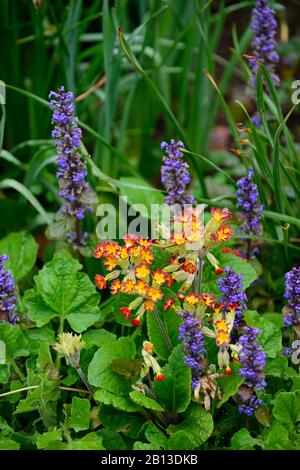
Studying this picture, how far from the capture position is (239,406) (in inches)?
67.0

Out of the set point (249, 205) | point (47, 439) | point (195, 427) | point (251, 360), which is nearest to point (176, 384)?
point (195, 427)

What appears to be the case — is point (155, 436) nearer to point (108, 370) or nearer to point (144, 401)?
point (144, 401)

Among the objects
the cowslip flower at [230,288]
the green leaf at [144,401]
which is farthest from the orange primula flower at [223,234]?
the green leaf at [144,401]

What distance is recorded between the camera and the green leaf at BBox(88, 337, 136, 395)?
5.82ft

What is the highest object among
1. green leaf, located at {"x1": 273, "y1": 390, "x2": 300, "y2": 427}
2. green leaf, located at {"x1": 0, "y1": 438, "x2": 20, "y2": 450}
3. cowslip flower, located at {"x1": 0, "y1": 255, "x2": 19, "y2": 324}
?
cowslip flower, located at {"x1": 0, "y1": 255, "x2": 19, "y2": 324}

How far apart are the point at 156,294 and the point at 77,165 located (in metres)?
0.47

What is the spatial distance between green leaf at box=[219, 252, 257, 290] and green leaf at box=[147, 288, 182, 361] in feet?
0.67

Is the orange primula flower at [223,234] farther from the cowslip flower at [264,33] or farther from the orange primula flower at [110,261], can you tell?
the cowslip flower at [264,33]

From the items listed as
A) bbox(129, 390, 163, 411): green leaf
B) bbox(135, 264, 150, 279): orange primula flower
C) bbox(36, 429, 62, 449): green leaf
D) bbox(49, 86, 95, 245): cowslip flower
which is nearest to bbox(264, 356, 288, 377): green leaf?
bbox(129, 390, 163, 411): green leaf

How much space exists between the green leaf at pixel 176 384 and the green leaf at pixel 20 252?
608 mm

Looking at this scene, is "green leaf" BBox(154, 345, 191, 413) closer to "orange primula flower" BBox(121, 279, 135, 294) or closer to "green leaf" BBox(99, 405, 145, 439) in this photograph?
"green leaf" BBox(99, 405, 145, 439)

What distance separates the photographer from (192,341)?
170cm

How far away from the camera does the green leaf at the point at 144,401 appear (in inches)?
65.6
